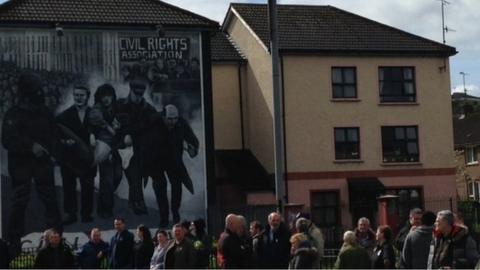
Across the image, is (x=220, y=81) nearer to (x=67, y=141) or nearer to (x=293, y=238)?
(x=67, y=141)

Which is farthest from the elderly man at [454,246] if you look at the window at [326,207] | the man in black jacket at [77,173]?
the window at [326,207]

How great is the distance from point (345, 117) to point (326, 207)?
436cm

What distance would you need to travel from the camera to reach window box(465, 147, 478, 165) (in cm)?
7044

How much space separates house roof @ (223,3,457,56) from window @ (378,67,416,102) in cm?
91

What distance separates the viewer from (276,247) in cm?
1477

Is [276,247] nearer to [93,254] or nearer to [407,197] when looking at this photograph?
[93,254]

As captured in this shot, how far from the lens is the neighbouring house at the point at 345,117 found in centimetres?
4291

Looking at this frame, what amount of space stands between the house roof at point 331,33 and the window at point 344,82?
937mm

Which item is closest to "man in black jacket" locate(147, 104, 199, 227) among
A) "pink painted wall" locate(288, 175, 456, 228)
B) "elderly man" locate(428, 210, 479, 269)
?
"pink painted wall" locate(288, 175, 456, 228)

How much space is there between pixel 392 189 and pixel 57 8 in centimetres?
1751

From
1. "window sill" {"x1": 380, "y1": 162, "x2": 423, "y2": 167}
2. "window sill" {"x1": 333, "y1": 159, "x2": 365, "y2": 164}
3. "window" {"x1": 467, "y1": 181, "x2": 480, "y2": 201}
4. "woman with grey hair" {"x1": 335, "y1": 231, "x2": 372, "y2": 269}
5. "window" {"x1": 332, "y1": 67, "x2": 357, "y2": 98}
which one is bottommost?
"woman with grey hair" {"x1": 335, "y1": 231, "x2": 372, "y2": 269}

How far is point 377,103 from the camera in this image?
146 feet

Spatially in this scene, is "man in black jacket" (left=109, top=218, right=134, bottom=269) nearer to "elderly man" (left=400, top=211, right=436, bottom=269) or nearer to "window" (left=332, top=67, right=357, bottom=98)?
"elderly man" (left=400, top=211, right=436, bottom=269)

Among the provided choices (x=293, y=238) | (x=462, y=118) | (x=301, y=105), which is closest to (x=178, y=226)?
(x=293, y=238)
